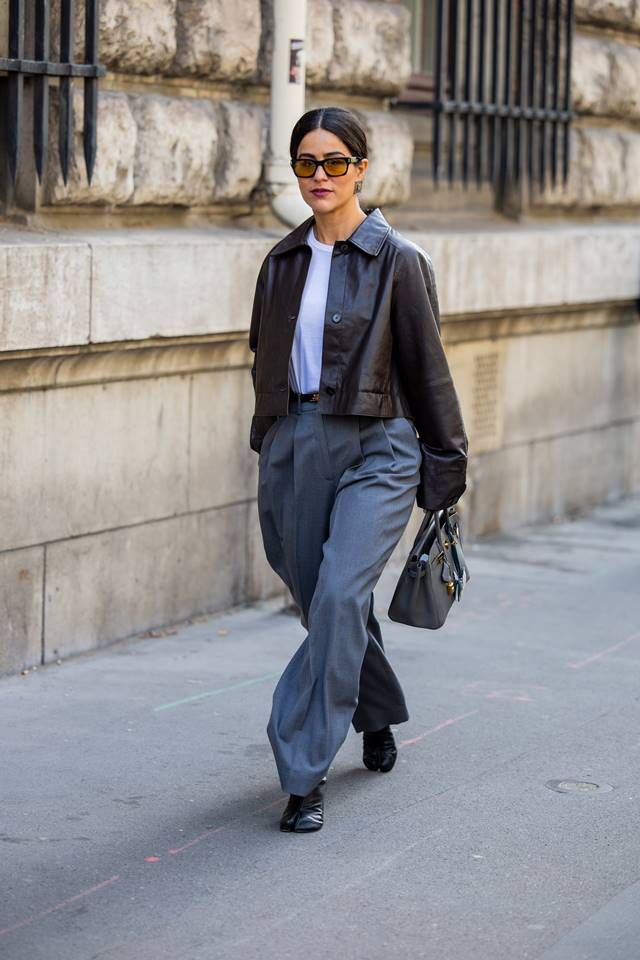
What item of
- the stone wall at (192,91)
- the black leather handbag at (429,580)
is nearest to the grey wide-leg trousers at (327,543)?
the black leather handbag at (429,580)

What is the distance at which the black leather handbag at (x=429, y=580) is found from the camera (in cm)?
482

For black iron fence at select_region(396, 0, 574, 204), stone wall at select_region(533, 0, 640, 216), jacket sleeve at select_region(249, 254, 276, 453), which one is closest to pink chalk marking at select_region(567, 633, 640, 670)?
jacket sleeve at select_region(249, 254, 276, 453)

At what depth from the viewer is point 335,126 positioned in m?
4.56

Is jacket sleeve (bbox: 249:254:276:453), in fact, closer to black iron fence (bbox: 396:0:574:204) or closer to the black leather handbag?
the black leather handbag

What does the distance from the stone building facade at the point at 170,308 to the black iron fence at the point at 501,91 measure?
21 cm

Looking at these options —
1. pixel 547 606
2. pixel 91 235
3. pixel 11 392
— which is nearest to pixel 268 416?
pixel 11 392

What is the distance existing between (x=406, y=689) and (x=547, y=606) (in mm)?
1647

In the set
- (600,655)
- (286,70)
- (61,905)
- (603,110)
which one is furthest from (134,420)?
(603,110)

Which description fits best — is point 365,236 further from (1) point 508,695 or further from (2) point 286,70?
(2) point 286,70

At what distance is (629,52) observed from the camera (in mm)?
10352

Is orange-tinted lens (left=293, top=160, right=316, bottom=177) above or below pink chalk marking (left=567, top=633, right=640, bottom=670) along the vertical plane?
above

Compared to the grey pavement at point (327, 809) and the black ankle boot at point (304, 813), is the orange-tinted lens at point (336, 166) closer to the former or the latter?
the black ankle boot at point (304, 813)

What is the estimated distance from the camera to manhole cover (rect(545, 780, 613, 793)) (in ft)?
16.5

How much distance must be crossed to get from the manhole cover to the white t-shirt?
1.32m
